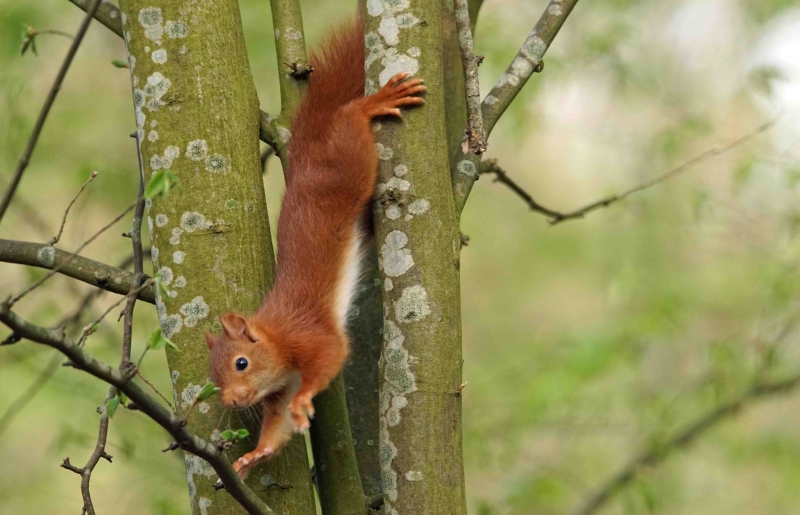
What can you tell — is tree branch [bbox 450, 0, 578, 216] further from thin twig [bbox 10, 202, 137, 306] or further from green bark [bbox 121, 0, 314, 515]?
thin twig [bbox 10, 202, 137, 306]

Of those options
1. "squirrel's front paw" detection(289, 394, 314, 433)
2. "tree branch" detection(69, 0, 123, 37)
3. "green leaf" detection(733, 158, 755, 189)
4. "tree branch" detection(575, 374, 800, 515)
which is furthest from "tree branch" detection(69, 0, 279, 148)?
"tree branch" detection(575, 374, 800, 515)

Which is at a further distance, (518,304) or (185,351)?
(518,304)

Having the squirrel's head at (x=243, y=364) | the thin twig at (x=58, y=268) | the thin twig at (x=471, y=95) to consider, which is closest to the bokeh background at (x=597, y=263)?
the squirrel's head at (x=243, y=364)

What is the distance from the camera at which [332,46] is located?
327 cm

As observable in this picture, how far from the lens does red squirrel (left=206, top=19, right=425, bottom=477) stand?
2.61 meters

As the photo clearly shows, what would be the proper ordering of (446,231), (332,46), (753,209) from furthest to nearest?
(753,209) → (332,46) → (446,231)

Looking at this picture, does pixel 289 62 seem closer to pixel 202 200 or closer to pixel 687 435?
pixel 202 200

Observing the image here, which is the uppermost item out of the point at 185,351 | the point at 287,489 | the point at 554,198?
the point at 554,198

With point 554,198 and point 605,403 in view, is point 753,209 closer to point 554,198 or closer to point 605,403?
point 605,403

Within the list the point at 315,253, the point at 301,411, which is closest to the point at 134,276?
the point at 301,411

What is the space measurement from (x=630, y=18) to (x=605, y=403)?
13.1 feet

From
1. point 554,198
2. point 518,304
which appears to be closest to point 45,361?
point 518,304

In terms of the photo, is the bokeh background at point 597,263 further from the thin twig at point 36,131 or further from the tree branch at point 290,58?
the thin twig at point 36,131

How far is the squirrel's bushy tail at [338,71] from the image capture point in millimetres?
3031
